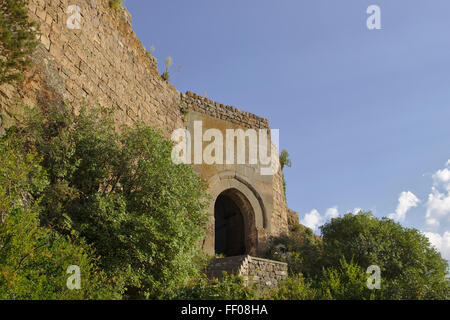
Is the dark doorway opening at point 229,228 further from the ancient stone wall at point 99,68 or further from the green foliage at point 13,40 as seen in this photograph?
the green foliage at point 13,40

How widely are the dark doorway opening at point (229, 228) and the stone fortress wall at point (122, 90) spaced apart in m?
0.35

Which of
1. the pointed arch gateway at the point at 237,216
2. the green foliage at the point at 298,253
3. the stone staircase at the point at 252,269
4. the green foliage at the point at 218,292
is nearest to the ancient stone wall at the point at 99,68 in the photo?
the pointed arch gateway at the point at 237,216

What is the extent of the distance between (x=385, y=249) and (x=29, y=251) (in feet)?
27.1

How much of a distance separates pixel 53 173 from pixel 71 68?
246 centimetres

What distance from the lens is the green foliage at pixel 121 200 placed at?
512 centimetres

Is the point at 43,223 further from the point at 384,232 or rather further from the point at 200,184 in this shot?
the point at 384,232

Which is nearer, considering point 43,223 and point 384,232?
point 43,223

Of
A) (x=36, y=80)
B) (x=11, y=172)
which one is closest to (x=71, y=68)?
(x=36, y=80)

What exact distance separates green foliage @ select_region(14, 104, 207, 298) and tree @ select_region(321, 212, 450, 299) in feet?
15.4

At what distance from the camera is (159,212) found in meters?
5.59

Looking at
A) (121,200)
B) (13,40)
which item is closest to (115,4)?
(13,40)

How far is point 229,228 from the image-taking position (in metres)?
11.9

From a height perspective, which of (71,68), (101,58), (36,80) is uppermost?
(101,58)

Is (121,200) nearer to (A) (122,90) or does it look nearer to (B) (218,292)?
(B) (218,292)
